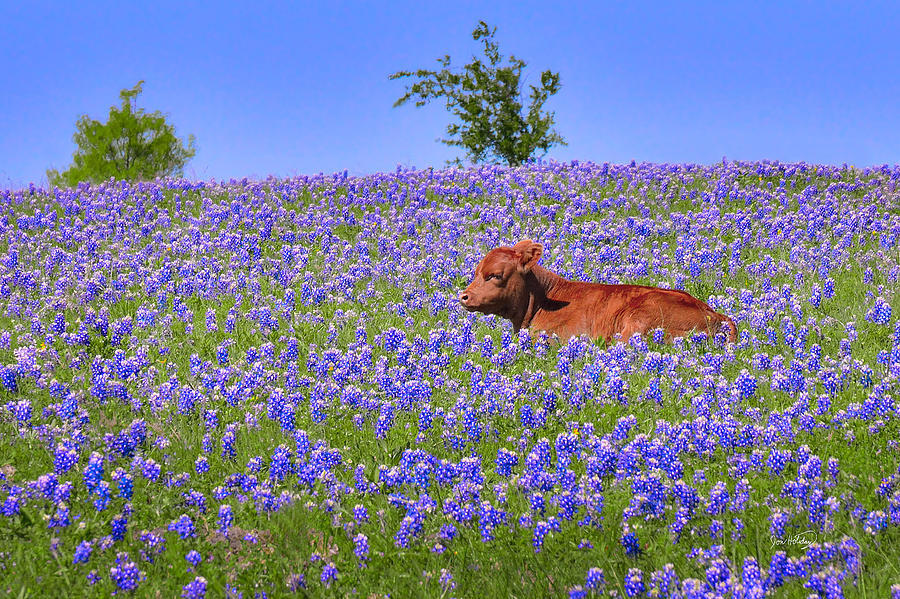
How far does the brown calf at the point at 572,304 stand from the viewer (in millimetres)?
9109

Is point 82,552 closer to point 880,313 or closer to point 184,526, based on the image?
point 184,526

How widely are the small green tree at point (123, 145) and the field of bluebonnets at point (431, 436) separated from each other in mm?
40131

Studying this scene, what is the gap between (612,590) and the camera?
14.6 feet

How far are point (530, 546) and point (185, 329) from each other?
658 cm

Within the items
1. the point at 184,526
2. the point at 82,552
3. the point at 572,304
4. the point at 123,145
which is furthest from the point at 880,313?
the point at 123,145

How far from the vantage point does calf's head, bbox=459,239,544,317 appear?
9.75 metres

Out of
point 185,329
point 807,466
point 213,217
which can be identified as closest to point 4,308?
point 185,329

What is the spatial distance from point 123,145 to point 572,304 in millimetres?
47778

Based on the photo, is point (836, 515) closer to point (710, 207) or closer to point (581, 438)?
point (581, 438)

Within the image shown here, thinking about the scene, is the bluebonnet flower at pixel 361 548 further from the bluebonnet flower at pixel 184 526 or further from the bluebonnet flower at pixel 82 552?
the bluebonnet flower at pixel 82 552

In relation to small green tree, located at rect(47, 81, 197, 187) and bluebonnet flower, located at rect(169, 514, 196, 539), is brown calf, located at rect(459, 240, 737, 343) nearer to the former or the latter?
bluebonnet flower, located at rect(169, 514, 196, 539)

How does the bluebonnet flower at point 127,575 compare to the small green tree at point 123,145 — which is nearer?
the bluebonnet flower at point 127,575

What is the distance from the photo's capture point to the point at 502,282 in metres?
9.80

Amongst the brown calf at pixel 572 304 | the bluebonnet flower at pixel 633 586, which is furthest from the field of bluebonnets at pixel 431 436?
the brown calf at pixel 572 304
